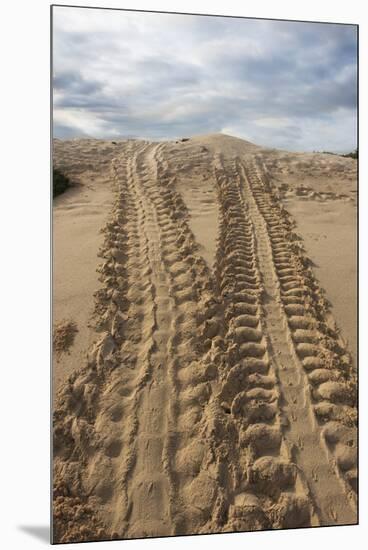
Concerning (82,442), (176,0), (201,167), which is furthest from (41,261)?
(176,0)

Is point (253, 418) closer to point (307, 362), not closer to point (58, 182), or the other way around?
point (307, 362)

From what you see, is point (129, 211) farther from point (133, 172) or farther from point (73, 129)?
point (73, 129)

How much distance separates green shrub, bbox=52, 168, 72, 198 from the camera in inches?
118

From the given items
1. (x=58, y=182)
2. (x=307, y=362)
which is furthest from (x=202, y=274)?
(x=58, y=182)

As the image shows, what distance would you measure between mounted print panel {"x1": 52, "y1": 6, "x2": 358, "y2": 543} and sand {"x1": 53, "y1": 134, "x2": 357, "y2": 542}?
1 centimetres

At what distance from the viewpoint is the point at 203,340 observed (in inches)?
119

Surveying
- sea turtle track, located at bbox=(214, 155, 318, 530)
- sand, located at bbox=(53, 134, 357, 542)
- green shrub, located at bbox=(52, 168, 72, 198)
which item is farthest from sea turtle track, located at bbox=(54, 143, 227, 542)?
green shrub, located at bbox=(52, 168, 72, 198)

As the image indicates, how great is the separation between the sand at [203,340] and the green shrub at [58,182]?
68mm

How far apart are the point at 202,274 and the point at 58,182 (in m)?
1.04

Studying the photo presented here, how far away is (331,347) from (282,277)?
1.78 ft

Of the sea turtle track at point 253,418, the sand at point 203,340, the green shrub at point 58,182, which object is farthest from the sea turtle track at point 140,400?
the green shrub at point 58,182

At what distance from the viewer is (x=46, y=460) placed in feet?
9.15

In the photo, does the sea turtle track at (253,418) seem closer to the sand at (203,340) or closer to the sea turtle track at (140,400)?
the sand at (203,340)

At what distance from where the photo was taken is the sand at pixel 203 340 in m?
2.71
